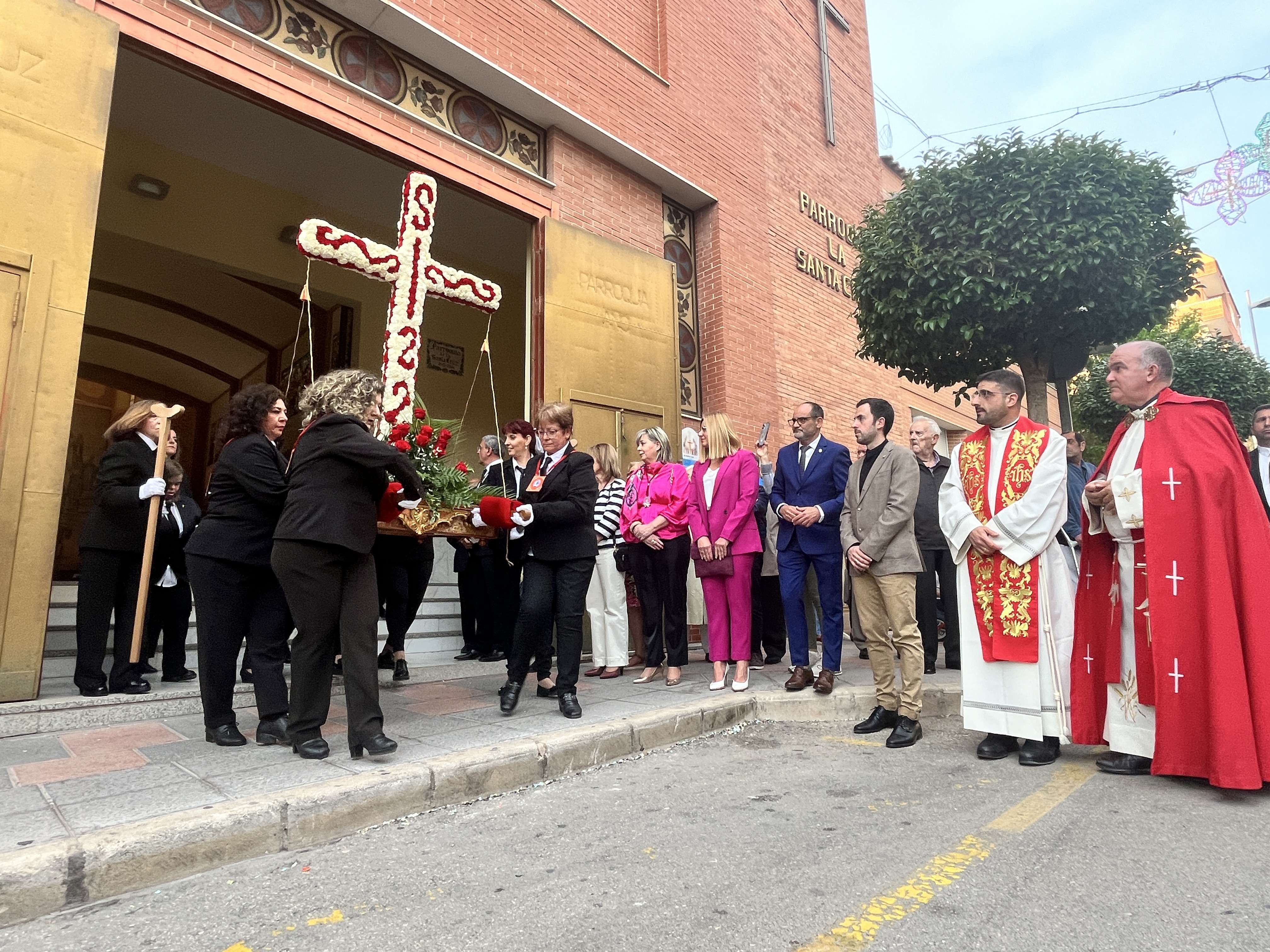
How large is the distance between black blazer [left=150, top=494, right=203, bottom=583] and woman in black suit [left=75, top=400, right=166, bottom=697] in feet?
0.56

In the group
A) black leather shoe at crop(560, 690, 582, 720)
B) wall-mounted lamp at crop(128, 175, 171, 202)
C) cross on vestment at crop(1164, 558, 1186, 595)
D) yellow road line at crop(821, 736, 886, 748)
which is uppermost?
wall-mounted lamp at crop(128, 175, 171, 202)

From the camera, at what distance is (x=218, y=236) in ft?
32.5

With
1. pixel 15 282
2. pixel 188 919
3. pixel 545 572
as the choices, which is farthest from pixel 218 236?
pixel 188 919

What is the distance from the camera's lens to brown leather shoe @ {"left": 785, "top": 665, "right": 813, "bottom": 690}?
5.48 m

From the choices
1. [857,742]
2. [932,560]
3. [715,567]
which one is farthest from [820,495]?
[932,560]

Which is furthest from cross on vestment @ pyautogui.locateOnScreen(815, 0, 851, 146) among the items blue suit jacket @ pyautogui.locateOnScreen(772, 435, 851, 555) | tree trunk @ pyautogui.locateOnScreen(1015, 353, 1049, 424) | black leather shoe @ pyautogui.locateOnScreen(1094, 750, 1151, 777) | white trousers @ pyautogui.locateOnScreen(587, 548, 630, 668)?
black leather shoe @ pyautogui.locateOnScreen(1094, 750, 1151, 777)

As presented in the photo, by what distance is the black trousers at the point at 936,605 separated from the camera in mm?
6492

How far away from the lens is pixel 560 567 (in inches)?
191

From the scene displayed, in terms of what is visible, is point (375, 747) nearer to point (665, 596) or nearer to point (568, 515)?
point (568, 515)

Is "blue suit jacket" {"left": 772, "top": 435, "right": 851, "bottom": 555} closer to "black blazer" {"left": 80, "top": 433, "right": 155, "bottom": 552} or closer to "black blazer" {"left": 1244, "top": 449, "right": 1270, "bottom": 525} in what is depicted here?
"black blazer" {"left": 1244, "top": 449, "right": 1270, "bottom": 525}

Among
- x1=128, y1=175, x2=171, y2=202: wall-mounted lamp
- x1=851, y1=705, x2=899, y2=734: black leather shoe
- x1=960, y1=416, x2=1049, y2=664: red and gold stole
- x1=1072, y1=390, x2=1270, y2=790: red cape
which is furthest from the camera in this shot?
x1=128, y1=175, x2=171, y2=202: wall-mounted lamp

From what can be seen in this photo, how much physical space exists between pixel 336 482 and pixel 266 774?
134cm

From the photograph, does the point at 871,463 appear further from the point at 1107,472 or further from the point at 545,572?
the point at 545,572

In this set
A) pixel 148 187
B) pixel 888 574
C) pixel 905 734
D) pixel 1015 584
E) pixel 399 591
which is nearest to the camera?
pixel 1015 584
